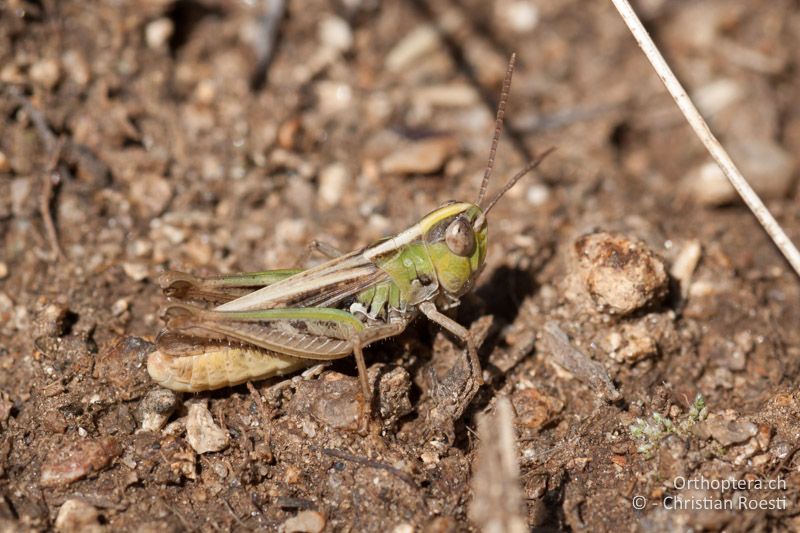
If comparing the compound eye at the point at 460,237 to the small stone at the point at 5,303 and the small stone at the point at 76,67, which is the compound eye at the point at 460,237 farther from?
the small stone at the point at 76,67

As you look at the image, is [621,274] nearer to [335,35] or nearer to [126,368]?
[126,368]

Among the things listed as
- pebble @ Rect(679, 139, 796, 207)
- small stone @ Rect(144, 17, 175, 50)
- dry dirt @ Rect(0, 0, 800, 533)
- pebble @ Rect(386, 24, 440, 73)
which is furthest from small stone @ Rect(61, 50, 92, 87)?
pebble @ Rect(679, 139, 796, 207)

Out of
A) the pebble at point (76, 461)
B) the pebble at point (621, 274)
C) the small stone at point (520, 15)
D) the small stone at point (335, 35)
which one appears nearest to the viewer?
the pebble at point (76, 461)

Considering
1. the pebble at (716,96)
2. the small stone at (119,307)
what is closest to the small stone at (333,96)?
the small stone at (119,307)

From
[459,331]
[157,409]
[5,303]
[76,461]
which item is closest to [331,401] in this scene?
[459,331]

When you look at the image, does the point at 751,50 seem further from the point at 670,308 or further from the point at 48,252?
the point at 48,252

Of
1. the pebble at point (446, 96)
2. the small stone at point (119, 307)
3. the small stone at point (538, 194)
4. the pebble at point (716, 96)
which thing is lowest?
the small stone at point (119, 307)
